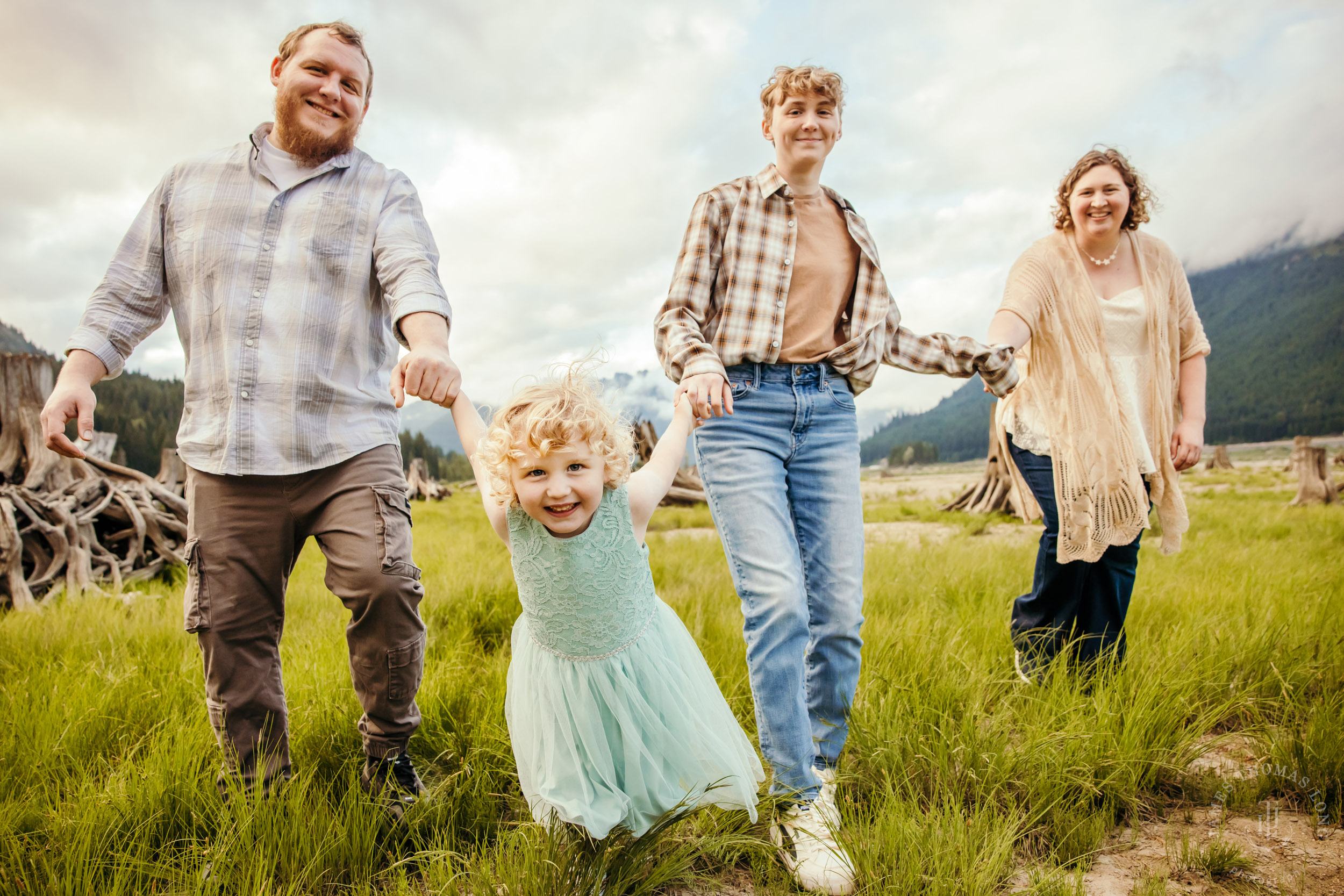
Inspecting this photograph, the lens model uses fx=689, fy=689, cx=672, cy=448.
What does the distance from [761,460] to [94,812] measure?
6.87ft

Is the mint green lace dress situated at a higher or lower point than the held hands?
lower

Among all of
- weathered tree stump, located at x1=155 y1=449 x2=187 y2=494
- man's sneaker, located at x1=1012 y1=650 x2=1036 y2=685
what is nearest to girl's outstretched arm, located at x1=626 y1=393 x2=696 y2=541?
man's sneaker, located at x1=1012 y1=650 x2=1036 y2=685

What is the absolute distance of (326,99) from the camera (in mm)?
2102

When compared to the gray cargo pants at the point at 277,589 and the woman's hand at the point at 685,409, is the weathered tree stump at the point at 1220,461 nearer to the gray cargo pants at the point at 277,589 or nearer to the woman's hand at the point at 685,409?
the woman's hand at the point at 685,409

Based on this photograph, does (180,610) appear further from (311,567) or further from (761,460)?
(761,460)

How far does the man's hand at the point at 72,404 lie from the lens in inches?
73.5

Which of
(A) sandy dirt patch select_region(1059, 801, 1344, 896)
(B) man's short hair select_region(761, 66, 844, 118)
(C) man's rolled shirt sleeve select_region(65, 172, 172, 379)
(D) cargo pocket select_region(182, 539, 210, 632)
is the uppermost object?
(B) man's short hair select_region(761, 66, 844, 118)

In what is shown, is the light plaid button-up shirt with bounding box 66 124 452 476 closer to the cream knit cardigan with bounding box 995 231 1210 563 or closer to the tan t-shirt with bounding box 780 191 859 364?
the tan t-shirt with bounding box 780 191 859 364

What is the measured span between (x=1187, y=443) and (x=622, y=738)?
276cm

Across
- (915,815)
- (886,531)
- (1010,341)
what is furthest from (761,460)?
(886,531)

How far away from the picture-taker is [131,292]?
6.84 feet

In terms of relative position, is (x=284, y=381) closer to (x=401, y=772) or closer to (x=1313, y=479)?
(x=401, y=772)

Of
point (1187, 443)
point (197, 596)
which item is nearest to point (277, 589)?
point (197, 596)

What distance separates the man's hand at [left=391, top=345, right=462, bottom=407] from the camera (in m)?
1.64
